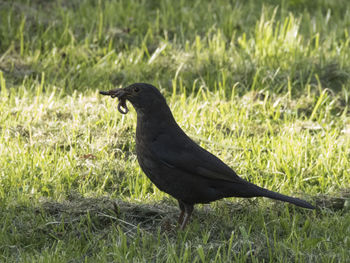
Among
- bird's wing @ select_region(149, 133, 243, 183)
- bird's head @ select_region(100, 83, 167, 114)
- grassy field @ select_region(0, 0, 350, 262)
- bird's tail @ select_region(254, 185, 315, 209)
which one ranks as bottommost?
grassy field @ select_region(0, 0, 350, 262)

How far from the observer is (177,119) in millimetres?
5734

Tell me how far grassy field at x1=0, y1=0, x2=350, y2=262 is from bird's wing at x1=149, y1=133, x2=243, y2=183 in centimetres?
38

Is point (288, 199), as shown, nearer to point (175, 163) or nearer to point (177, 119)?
point (175, 163)

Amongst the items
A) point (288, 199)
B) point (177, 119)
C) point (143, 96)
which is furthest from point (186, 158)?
point (177, 119)

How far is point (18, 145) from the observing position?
520cm

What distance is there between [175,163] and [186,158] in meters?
0.10

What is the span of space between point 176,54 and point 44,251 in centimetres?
371

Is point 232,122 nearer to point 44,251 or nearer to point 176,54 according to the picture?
point 176,54

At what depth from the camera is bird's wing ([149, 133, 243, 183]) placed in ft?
13.1

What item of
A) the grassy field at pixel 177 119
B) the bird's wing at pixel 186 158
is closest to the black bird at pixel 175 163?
the bird's wing at pixel 186 158

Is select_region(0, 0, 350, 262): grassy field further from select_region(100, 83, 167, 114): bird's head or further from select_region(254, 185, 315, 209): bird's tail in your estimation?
select_region(100, 83, 167, 114): bird's head

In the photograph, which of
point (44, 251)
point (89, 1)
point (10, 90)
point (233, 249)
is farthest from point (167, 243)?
point (89, 1)

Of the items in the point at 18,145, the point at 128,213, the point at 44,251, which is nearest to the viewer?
the point at 44,251

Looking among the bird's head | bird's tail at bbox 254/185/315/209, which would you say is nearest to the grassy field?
bird's tail at bbox 254/185/315/209
